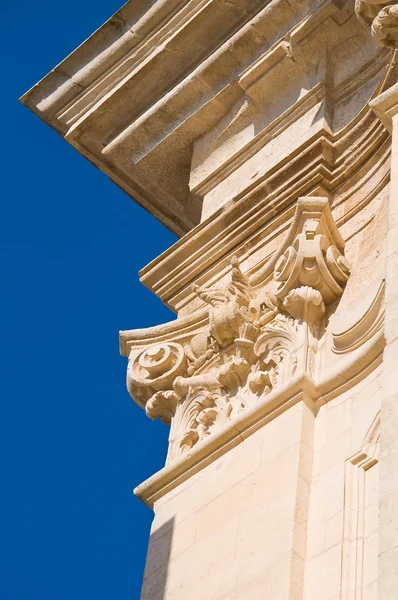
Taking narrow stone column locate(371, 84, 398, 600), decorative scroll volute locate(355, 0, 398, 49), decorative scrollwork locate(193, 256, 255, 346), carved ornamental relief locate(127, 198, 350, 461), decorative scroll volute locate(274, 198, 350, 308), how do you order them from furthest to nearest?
decorative scrollwork locate(193, 256, 255, 346), decorative scroll volute locate(274, 198, 350, 308), carved ornamental relief locate(127, 198, 350, 461), decorative scroll volute locate(355, 0, 398, 49), narrow stone column locate(371, 84, 398, 600)

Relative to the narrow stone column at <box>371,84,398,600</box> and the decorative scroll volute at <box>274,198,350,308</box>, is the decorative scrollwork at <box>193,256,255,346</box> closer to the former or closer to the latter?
the decorative scroll volute at <box>274,198,350,308</box>

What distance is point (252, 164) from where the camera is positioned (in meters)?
14.6

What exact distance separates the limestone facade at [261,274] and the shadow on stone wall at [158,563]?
2 centimetres

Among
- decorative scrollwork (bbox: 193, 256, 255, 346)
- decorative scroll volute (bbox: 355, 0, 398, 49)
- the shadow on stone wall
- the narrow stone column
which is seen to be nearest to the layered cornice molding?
decorative scrollwork (bbox: 193, 256, 255, 346)

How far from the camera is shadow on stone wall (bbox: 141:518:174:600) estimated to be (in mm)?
11281

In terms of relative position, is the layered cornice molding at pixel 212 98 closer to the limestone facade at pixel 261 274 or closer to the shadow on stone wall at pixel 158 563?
the limestone facade at pixel 261 274

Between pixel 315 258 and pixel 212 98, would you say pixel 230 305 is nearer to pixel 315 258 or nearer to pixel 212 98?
pixel 315 258

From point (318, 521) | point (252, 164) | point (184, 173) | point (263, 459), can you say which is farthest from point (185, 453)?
point (184, 173)

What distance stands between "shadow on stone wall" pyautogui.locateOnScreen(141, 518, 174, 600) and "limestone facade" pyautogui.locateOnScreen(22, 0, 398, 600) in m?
0.02

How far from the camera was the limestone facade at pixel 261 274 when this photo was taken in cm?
1047

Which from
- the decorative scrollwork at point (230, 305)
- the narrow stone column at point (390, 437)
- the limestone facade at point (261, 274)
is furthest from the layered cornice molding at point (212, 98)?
the narrow stone column at point (390, 437)

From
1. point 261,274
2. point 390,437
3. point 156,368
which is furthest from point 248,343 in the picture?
Answer: point 390,437

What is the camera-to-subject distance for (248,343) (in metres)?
12.4

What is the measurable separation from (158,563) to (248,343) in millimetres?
1911
